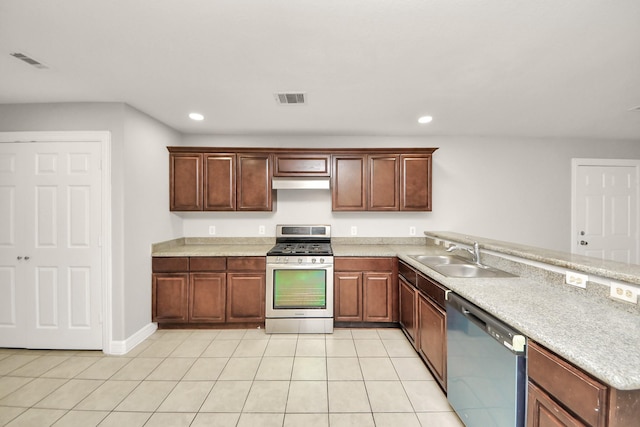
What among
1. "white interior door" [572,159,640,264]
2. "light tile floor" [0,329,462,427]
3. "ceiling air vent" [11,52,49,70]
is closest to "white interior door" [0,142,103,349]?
"light tile floor" [0,329,462,427]

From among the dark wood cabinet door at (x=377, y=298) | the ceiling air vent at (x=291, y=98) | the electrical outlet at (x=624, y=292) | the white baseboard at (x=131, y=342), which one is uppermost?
the ceiling air vent at (x=291, y=98)

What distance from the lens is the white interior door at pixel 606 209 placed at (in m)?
3.83

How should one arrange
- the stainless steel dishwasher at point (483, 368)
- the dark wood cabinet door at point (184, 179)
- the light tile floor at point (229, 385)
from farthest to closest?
the dark wood cabinet door at point (184, 179), the light tile floor at point (229, 385), the stainless steel dishwasher at point (483, 368)

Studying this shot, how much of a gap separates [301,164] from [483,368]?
271 centimetres

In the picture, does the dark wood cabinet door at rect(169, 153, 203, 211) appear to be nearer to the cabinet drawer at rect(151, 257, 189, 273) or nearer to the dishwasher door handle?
the cabinet drawer at rect(151, 257, 189, 273)

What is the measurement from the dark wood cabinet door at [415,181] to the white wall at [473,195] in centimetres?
35

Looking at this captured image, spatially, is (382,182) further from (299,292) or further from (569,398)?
(569,398)

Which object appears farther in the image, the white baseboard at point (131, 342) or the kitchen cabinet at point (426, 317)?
the white baseboard at point (131, 342)

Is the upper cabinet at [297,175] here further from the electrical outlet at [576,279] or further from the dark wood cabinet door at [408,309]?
the electrical outlet at [576,279]

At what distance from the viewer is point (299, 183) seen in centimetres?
340

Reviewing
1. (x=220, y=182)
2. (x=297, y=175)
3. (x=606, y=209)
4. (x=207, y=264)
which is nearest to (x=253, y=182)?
(x=220, y=182)

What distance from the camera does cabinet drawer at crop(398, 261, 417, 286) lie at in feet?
8.58

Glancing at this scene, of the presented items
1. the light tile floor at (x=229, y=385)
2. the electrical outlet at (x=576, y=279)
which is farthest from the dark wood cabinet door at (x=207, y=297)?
the electrical outlet at (x=576, y=279)

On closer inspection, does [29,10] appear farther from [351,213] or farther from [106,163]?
[351,213]
